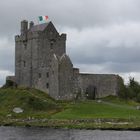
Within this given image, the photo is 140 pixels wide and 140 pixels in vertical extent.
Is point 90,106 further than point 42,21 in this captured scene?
No

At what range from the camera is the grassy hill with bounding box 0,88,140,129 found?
7716 cm

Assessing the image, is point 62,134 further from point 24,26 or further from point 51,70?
point 24,26

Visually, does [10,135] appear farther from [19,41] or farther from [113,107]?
[19,41]

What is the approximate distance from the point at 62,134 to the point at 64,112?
1748 cm

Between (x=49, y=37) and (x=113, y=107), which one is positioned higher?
(x=49, y=37)

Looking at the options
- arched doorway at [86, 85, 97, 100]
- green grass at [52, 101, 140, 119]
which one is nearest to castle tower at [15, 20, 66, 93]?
arched doorway at [86, 85, 97, 100]

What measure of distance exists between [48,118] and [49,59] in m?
22.0

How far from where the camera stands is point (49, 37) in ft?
344

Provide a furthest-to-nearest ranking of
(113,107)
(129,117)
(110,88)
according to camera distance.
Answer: (110,88) < (113,107) < (129,117)

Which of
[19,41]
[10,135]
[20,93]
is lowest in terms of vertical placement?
[10,135]

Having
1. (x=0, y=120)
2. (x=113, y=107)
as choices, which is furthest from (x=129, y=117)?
(x=0, y=120)

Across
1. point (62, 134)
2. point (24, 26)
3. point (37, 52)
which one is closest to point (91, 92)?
point (37, 52)

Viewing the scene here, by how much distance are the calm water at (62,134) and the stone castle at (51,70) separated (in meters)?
24.1

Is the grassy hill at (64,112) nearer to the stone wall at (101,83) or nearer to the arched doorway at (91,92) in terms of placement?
the stone wall at (101,83)
